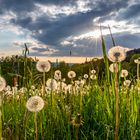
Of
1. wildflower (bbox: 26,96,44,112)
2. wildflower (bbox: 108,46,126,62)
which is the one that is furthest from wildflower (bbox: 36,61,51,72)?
wildflower (bbox: 108,46,126,62)

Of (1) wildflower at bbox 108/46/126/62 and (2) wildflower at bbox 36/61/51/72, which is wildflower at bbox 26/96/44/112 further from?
(2) wildflower at bbox 36/61/51/72

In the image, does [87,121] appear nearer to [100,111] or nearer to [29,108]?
[100,111]

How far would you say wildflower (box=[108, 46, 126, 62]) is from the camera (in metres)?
3.53

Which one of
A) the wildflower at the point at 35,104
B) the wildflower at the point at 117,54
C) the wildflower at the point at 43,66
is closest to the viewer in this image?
the wildflower at the point at 117,54

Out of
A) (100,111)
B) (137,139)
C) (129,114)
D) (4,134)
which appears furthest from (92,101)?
(4,134)

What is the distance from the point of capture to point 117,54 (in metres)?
3.61

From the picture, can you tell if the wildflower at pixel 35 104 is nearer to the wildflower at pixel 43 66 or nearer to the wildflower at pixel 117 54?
the wildflower at pixel 117 54

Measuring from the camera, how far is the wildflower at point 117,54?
11.6 feet

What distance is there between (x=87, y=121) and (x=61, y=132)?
0.63 meters

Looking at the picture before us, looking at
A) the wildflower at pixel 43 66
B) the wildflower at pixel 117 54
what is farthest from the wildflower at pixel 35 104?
the wildflower at pixel 43 66

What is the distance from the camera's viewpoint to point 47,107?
582 cm

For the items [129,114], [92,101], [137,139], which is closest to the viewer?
[137,139]

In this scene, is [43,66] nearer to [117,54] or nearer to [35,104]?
[35,104]

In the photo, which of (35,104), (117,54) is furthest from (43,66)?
(117,54)
